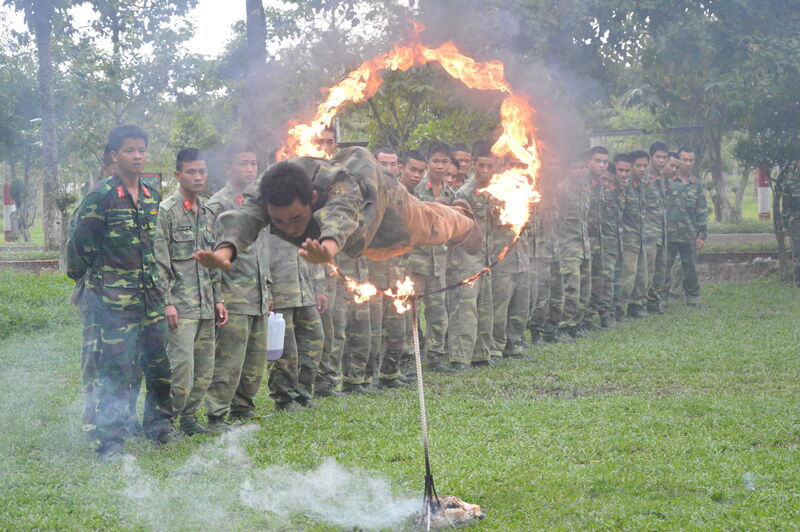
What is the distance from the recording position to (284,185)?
5055mm

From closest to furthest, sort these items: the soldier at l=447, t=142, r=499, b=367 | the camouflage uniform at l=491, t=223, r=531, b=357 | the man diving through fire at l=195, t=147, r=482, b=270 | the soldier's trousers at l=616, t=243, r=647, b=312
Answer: the man diving through fire at l=195, t=147, r=482, b=270 < the soldier at l=447, t=142, r=499, b=367 < the camouflage uniform at l=491, t=223, r=531, b=357 < the soldier's trousers at l=616, t=243, r=647, b=312

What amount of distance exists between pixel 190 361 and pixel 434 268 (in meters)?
3.50

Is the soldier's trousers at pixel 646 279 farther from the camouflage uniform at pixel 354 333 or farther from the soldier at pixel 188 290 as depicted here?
the soldier at pixel 188 290

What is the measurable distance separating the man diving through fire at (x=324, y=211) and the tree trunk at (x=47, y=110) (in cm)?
1466

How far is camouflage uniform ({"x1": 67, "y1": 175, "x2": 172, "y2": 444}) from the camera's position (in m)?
6.58

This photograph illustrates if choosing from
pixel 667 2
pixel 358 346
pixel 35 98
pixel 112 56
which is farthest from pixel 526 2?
pixel 35 98

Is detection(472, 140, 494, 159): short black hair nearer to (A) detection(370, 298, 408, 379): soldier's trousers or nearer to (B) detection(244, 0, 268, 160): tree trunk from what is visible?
(A) detection(370, 298, 408, 379): soldier's trousers

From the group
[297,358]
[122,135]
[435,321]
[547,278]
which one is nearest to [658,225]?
[547,278]

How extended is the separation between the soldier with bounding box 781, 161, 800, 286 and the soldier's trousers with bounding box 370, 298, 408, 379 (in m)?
10.2

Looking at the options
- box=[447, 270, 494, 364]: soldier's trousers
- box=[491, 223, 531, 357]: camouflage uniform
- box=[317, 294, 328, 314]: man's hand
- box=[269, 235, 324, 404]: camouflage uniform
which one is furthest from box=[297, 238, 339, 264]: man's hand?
Result: box=[491, 223, 531, 357]: camouflage uniform

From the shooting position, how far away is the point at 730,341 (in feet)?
36.3

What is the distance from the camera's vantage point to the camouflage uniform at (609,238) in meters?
13.2

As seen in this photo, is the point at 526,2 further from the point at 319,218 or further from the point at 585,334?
the point at 319,218

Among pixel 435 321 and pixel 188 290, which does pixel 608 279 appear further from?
pixel 188 290
